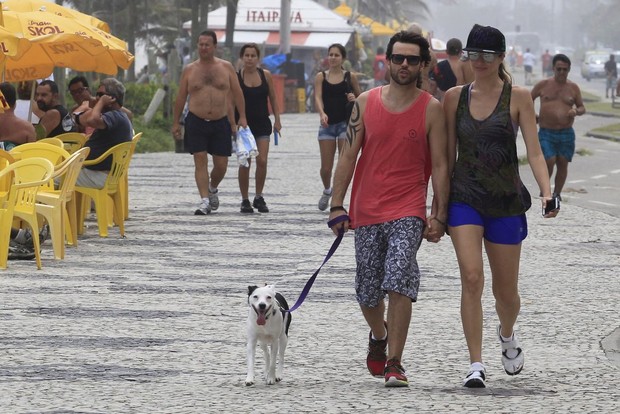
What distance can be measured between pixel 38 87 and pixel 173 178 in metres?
5.81

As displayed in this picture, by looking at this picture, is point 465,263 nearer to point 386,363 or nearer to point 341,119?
point 386,363

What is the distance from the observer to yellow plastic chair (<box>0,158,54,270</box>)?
12164 millimetres

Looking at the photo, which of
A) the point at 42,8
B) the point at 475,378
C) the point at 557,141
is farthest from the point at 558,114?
the point at 475,378

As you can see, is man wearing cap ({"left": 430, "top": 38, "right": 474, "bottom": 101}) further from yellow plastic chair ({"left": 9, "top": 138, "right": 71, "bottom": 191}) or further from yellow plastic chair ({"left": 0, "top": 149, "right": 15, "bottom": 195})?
yellow plastic chair ({"left": 0, "top": 149, "right": 15, "bottom": 195})

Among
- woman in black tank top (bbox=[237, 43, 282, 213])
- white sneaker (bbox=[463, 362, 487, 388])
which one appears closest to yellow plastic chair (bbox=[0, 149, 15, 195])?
woman in black tank top (bbox=[237, 43, 282, 213])

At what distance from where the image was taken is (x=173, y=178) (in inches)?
875

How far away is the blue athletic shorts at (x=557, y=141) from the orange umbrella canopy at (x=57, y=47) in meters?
4.71

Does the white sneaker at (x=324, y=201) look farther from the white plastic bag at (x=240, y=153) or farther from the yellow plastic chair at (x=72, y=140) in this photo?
the yellow plastic chair at (x=72, y=140)

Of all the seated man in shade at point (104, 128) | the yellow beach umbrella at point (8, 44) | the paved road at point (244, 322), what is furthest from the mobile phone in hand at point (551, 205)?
the seated man in shade at point (104, 128)

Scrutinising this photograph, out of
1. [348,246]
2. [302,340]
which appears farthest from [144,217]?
[302,340]

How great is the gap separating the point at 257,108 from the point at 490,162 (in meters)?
9.63

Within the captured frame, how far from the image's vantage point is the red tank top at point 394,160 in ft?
25.5

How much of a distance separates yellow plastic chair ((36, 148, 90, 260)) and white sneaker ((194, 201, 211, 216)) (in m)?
3.10

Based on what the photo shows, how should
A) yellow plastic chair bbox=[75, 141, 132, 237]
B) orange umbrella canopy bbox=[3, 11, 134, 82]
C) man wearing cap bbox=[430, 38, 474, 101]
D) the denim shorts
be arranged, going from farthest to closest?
man wearing cap bbox=[430, 38, 474, 101]
the denim shorts
orange umbrella canopy bbox=[3, 11, 134, 82]
yellow plastic chair bbox=[75, 141, 132, 237]
